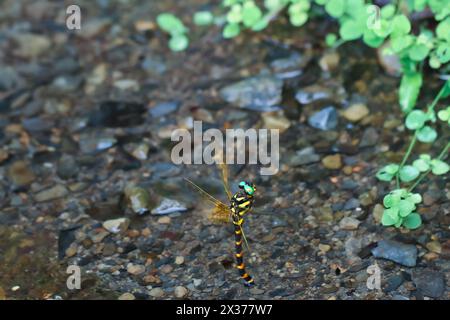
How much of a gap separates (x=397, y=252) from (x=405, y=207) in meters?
0.20

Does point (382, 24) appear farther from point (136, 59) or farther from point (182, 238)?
point (136, 59)

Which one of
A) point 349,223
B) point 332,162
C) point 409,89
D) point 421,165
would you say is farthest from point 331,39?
point 349,223

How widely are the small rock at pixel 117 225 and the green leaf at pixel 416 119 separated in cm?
139

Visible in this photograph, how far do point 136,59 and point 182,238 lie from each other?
5.10 feet

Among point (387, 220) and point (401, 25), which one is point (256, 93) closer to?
point (401, 25)

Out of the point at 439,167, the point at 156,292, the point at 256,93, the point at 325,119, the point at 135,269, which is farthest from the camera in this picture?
the point at 256,93

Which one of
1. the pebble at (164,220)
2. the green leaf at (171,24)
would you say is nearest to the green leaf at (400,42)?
the pebble at (164,220)

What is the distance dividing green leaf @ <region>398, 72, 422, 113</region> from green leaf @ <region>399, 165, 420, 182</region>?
0.52m

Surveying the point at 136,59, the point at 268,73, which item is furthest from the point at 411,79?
the point at 136,59

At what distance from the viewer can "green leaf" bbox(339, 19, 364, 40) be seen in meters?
3.54

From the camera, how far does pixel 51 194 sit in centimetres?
355

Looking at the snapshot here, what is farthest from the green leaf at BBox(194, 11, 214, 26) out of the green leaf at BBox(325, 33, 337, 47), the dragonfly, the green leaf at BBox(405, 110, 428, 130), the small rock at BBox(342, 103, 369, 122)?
the dragonfly

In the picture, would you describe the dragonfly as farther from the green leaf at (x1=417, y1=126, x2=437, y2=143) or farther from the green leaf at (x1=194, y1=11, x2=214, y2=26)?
the green leaf at (x1=194, y1=11, x2=214, y2=26)
